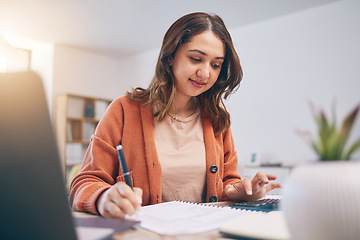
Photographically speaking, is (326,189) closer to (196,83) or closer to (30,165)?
(30,165)

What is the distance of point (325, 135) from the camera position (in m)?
0.40

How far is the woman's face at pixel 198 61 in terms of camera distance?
1281 millimetres

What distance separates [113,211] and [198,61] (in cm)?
80

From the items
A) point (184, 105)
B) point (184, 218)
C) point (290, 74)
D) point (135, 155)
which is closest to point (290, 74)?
point (290, 74)

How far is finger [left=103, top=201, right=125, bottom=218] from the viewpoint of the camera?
66 cm

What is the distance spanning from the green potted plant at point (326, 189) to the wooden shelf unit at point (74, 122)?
5.30 meters

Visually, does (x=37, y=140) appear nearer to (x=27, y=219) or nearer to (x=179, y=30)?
(x=27, y=219)

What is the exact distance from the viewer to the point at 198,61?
1.29m

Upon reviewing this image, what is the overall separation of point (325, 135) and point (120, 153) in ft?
1.45

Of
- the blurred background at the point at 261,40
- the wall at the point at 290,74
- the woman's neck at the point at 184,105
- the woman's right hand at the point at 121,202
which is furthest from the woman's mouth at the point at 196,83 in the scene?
the wall at the point at 290,74

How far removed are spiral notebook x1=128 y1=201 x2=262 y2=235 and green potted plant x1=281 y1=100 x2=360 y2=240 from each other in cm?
22

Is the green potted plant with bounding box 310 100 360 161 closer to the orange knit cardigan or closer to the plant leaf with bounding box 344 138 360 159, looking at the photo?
the plant leaf with bounding box 344 138 360 159

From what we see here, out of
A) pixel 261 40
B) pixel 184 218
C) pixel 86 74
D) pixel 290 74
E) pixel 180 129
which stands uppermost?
pixel 261 40

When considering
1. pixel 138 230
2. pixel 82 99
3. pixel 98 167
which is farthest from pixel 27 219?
pixel 82 99
